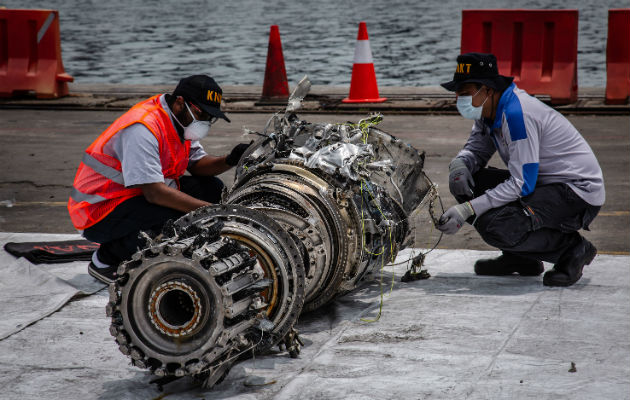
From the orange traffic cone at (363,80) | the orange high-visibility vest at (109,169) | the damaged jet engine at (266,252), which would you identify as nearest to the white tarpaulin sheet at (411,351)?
the damaged jet engine at (266,252)

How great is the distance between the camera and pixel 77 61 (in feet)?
65.9

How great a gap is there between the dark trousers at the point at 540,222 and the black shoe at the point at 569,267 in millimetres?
40

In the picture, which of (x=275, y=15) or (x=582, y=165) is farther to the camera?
(x=275, y=15)

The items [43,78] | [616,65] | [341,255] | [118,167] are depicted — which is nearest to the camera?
[341,255]

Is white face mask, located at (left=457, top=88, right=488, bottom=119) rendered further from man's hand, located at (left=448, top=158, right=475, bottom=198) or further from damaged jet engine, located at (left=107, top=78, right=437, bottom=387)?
damaged jet engine, located at (left=107, top=78, right=437, bottom=387)

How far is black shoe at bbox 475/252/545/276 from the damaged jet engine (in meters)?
0.61

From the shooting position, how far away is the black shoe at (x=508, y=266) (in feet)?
18.5

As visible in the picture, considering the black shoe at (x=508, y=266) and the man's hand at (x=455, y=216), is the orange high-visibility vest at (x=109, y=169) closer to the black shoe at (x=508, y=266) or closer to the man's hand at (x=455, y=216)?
the man's hand at (x=455, y=216)

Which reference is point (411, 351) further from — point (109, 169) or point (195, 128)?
point (109, 169)

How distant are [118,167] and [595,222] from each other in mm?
3649

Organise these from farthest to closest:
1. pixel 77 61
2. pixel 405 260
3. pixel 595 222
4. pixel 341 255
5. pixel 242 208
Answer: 1. pixel 77 61
2. pixel 595 222
3. pixel 405 260
4. pixel 341 255
5. pixel 242 208

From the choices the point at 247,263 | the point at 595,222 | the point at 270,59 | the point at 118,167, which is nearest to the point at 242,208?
the point at 247,263

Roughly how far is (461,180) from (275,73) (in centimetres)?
731

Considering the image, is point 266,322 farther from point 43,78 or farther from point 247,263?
point 43,78
